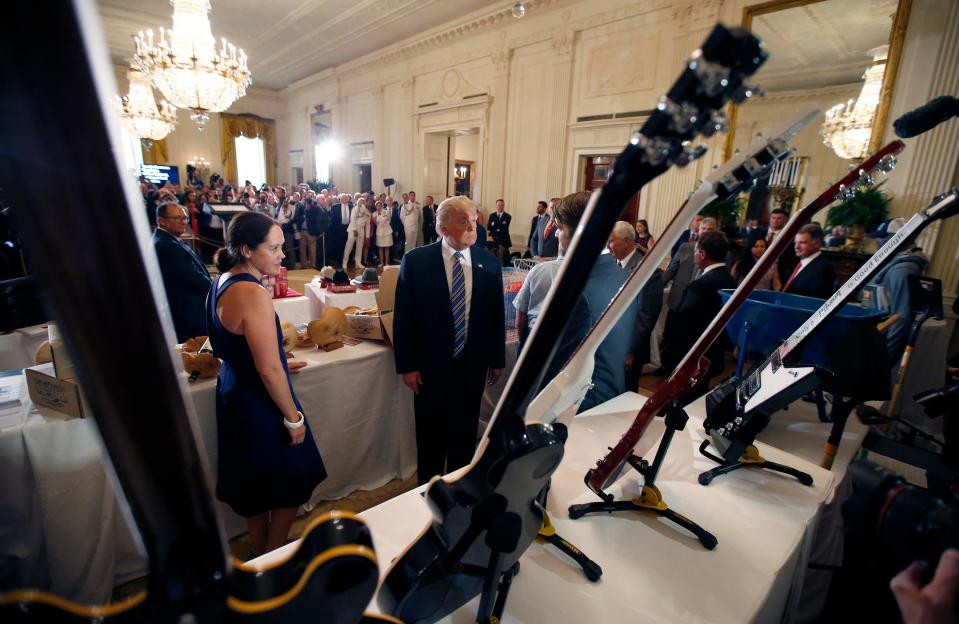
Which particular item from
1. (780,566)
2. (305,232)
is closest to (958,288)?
(780,566)

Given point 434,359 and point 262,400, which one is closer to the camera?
point 262,400

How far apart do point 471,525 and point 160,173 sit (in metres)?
20.5

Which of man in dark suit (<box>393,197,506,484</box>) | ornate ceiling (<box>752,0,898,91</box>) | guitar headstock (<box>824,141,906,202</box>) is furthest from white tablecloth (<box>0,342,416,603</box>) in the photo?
ornate ceiling (<box>752,0,898,91</box>)

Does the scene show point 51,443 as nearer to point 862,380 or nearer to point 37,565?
point 37,565

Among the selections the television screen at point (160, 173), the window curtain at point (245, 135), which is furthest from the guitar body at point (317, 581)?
the window curtain at point (245, 135)

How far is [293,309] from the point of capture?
12.3 ft

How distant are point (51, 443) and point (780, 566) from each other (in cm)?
242

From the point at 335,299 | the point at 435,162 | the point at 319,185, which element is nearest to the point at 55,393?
the point at 335,299

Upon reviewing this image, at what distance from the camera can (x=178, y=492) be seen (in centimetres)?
39

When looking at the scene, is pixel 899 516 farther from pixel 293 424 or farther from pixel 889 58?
pixel 889 58

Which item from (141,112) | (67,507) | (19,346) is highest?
(141,112)

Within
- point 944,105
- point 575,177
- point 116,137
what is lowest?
point 116,137

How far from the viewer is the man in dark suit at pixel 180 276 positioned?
250cm

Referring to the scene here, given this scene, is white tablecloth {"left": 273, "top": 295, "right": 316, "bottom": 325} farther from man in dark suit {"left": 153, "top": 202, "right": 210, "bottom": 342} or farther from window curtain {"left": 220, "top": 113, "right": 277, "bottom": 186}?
window curtain {"left": 220, "top": 113, "right": 277, "bottom": 186}
